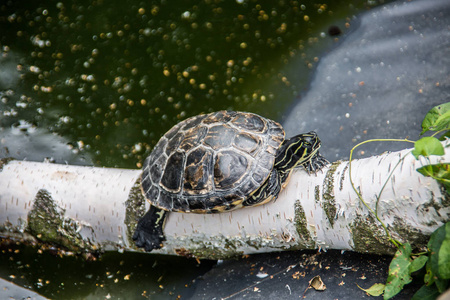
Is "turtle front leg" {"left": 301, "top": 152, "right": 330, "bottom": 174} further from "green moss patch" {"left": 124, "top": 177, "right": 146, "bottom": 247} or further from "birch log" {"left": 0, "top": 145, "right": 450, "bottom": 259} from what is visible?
"green moss patch" {"left": 124, "top": 177, "right": 146, "bottom": 247}

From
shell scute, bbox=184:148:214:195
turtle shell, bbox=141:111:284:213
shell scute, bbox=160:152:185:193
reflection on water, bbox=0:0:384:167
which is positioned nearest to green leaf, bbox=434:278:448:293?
turtle shell, bbox=141:111:284:213

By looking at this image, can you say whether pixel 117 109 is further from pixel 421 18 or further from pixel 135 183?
pixel 421 18

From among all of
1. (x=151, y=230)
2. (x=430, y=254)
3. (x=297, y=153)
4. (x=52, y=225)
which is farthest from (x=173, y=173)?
(x=430, y=254)

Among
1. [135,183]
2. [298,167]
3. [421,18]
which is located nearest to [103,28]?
[135,183]

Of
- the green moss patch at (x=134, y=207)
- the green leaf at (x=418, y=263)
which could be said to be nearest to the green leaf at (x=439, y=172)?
the green leaf at (x=418, y=263)

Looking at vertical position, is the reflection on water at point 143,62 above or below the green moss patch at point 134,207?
above

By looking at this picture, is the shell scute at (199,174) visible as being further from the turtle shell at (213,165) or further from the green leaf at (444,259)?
the green leaf at (444,259)
